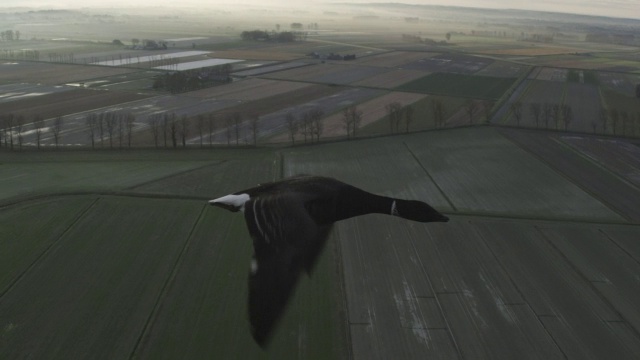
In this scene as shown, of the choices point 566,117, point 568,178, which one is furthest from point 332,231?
point 566,117

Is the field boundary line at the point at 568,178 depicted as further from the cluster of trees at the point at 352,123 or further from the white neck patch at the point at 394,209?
the white neck patch at the point at 394,209

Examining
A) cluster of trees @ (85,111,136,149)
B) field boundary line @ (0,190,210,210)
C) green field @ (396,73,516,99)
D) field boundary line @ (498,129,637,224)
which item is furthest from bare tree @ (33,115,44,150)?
green field @ (396,73,516,99)

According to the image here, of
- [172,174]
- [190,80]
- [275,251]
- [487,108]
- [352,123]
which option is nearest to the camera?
[275,251]

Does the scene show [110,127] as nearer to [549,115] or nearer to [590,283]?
[590,283]

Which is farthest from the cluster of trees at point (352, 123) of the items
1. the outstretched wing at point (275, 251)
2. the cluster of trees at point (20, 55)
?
the cluster of trees at point (20, 55)

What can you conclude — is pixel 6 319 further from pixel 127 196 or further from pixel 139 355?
pixel 127 196
